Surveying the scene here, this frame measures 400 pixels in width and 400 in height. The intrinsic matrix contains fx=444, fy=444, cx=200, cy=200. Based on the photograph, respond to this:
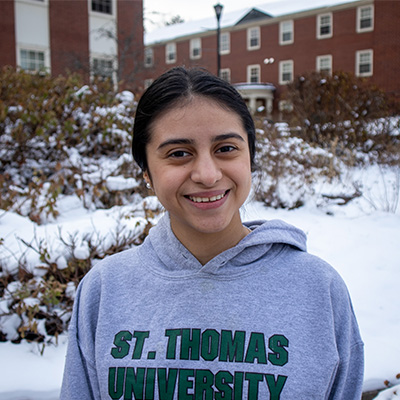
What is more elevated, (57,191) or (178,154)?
(178,154)

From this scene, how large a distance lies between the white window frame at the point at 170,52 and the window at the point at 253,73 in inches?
272

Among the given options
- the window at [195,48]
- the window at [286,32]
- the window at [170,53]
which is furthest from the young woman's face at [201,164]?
the window at [170,53]

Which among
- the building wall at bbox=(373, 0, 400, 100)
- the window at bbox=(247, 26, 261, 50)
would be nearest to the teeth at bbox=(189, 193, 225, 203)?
the building wall at bbox=(373, 0, 400, 100)

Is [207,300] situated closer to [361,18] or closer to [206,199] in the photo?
[206,199]

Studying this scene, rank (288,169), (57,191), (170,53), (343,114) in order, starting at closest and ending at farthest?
1. (57,191)
2. (288,169)
3. (343,114)
4. (170,53)

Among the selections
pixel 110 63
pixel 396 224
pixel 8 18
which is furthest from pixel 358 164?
pixel 8 18

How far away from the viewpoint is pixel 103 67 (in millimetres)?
17281

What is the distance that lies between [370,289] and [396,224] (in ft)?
5.60

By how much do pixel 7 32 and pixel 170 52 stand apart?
69.4 ft

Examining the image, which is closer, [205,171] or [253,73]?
[205,171]

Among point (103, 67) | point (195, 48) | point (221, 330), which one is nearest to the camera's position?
point (221, 330)

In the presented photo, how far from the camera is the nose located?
1.28 meters

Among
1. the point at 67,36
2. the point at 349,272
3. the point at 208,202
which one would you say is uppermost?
the point at 67,36

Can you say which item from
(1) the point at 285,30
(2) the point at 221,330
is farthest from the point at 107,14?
(2) the point at 221,330
